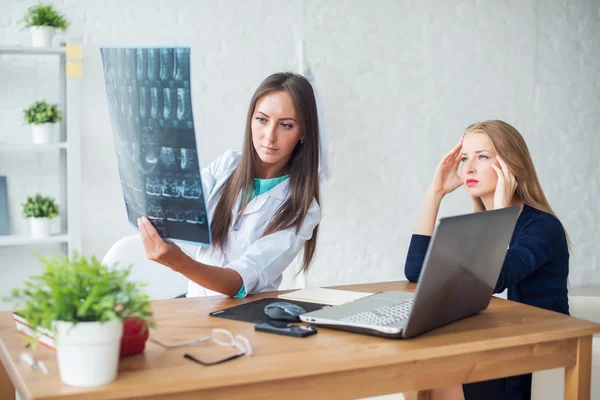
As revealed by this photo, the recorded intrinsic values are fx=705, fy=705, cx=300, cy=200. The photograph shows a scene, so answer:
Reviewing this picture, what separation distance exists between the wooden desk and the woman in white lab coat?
458 mm

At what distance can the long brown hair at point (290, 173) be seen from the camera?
2.15m

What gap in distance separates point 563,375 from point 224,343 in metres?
1.14

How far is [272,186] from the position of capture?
2.23m

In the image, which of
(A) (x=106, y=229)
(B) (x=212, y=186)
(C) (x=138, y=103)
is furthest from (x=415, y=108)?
(C) (x=138, y=103)

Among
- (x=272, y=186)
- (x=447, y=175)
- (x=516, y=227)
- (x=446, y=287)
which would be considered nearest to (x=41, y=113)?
(x=272, y=186)

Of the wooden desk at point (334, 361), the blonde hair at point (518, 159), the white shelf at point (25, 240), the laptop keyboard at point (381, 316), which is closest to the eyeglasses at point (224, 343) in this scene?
the wooden desk at point (334, 361)

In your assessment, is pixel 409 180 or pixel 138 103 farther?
pixel 409 180

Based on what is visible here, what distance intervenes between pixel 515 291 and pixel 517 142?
52cm

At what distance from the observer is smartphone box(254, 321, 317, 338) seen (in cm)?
138

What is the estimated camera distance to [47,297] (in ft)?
3.32

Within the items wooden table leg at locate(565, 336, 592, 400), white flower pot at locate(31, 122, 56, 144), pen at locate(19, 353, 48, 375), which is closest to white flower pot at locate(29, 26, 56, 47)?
white flower pot at locate(31, 122, 56, 144)

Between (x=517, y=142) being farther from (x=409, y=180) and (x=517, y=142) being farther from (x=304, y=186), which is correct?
(x=409, y=180)

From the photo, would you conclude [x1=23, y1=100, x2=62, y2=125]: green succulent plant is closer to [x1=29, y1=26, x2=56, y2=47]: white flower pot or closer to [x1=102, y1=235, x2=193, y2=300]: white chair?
[x1=29, y1=26, x2=56, y2=47]: white flower pot

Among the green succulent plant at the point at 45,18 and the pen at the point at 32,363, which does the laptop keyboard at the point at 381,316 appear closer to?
the pen at the point at 32,363
